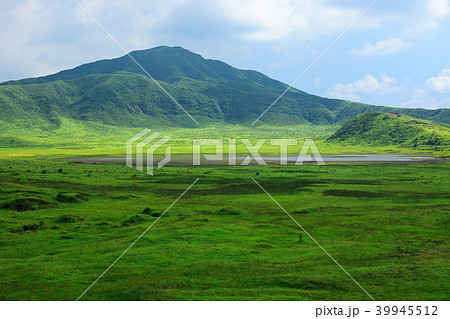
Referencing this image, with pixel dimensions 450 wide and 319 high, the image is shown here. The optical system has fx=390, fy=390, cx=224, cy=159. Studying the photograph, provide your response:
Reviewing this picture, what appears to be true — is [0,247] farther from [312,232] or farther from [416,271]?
[416,271]

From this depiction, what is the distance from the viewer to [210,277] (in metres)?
21.5

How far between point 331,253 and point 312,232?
644 cm

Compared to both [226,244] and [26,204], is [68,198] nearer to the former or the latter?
[26,204]

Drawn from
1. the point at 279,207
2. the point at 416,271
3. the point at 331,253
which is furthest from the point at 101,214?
the point at 416,271

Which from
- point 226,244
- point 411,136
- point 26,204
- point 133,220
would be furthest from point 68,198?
point 411,136

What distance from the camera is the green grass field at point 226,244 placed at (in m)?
19.8

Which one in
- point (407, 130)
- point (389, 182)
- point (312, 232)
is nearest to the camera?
point (312, 232)

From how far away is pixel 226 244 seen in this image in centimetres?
2839

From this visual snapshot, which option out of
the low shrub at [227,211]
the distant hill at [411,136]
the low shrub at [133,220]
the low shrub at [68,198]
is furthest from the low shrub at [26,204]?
the distant hill at [411,136]

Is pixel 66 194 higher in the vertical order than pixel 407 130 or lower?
lower

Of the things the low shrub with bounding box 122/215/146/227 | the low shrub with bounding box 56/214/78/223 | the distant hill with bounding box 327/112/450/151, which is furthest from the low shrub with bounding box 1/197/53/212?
the distant hill with bounding box 327/112/450/151

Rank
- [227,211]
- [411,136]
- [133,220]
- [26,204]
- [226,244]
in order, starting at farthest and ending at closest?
[411,136]
[26,204]
[227,211]
[133,220]
[226,244]

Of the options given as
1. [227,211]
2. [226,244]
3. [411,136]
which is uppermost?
[411,136]

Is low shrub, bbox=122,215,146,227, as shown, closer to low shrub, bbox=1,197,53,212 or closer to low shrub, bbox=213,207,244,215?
low shrub, bbox=213,207,244,215
